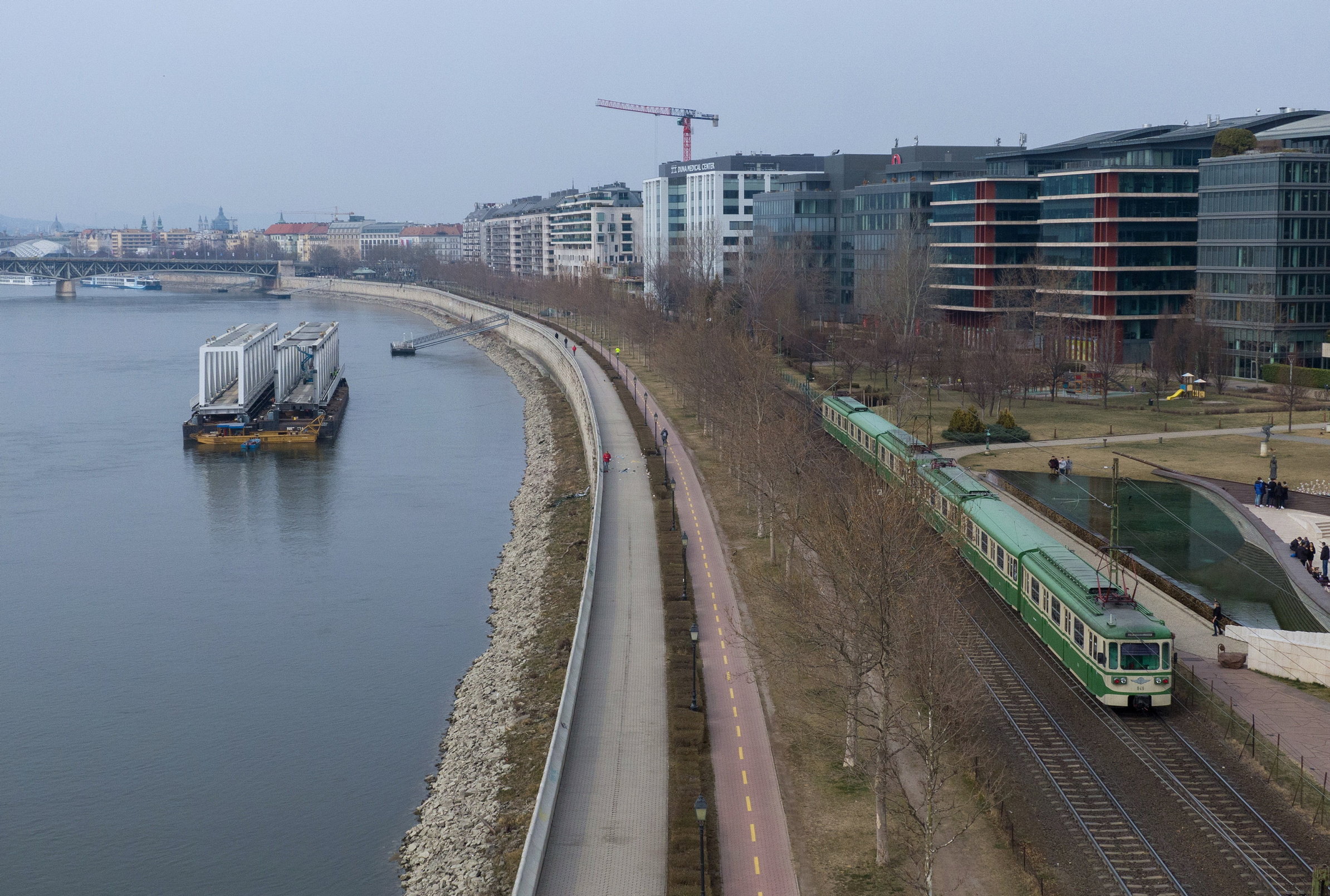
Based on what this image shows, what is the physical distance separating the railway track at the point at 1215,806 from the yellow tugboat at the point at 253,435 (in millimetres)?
63669

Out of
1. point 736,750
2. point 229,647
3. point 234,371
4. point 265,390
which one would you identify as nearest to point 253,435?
point 234,371

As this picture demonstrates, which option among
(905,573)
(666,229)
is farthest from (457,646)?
(666,229)

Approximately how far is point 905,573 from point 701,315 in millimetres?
67925

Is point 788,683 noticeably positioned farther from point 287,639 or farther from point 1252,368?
point 1252,368

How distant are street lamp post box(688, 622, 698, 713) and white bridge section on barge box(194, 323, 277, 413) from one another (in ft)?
205

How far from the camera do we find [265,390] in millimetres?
99625

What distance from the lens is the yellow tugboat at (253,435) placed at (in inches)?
3300

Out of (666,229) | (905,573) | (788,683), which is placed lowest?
(788,683)

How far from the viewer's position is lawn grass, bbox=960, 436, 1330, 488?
57625mm

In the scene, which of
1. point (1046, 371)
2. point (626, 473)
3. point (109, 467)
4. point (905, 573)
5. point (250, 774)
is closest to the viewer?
point (905, 573)

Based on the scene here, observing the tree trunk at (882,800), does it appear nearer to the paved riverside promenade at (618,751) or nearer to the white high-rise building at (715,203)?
the paved riverside promenade at (618,751)

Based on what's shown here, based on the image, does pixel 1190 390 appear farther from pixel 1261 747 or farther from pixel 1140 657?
pixel 1261 747

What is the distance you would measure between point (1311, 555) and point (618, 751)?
26.1 meters

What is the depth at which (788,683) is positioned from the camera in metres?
32.6
